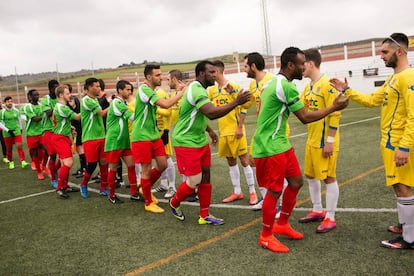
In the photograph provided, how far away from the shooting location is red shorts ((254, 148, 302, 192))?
4.23 m

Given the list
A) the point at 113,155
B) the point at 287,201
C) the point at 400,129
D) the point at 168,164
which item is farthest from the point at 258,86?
the point at 113,155

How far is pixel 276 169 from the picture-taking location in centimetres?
423

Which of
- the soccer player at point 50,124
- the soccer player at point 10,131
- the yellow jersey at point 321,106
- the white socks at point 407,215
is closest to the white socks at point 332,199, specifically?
the yellow jersey at point 321,106

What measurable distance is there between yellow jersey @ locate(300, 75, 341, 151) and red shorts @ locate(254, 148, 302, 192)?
0.66 m

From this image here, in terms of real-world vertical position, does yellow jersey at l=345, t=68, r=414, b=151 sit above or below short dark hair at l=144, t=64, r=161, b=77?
below

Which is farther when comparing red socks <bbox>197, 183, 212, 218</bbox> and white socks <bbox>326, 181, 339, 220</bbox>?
red socks <bbox>197, 183, 212, 218</bbox>

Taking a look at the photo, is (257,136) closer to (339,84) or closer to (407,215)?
(339,84)

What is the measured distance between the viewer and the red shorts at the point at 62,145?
757 cm

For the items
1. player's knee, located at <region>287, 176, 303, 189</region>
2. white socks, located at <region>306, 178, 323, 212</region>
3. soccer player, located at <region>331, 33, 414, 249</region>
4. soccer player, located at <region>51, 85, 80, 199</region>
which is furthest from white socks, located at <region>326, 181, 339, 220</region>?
soccer player, located at <region>51, 85, 80, 199</region>

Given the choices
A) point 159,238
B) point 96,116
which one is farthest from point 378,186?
point 96,116

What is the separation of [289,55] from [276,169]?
4.52 ft

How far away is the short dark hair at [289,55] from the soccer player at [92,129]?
14.0ft

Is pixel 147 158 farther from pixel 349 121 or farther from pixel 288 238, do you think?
pixel 349 121

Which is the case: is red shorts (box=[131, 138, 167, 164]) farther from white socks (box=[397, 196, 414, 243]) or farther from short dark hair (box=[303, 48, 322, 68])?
white socks (box=[397, 196, 414, 243])
